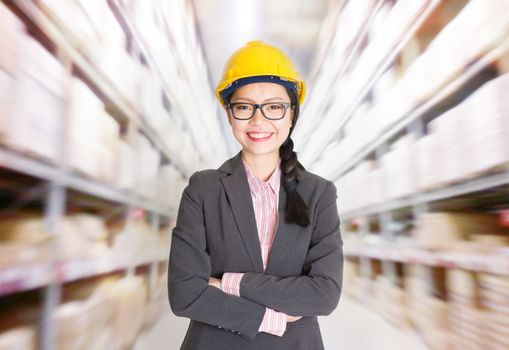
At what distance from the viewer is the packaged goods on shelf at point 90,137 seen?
147 cm

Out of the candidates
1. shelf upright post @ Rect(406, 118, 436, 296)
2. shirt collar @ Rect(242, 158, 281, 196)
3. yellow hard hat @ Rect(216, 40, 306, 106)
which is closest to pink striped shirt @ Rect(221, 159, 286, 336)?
shirt collar @ Rect(242, 158, 281, 196)

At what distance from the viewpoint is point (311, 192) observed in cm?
136

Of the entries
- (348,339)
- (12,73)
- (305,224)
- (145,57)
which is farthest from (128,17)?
(348,339)

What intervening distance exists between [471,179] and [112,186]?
5.13ft

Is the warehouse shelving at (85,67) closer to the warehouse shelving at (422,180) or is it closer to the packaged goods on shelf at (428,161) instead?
the warehouse shelving at (422,180)

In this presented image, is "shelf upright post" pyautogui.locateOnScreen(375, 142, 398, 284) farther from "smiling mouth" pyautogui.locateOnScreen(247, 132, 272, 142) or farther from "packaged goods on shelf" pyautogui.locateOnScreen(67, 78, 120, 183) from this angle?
"packaged goods on shelf" pyautogui.locateOnScreen(67, 78, 120, 183)

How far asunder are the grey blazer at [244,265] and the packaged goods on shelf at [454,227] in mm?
734

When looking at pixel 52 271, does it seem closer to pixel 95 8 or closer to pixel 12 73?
pixel 12 73

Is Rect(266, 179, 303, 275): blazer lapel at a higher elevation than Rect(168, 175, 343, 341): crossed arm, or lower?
higher

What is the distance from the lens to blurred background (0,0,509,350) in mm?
1316

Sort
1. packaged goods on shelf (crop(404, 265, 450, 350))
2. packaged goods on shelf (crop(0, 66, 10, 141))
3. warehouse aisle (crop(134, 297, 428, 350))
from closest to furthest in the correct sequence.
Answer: packaged goods on shelf (crop(0, 66, 10, 141))
packaged goods on shelf (crop(404, 265, 450, 350))
warehouse aisle (crop(134, 297, 428, 350))

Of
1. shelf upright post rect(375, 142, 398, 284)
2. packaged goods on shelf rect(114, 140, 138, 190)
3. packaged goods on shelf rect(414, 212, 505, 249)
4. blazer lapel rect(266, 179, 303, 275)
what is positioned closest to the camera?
blazer lapel rect(266, 179, 303, 275)

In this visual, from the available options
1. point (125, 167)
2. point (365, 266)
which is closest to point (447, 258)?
point (365, 266)

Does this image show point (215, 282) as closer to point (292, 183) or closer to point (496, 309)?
point (292, 183)
